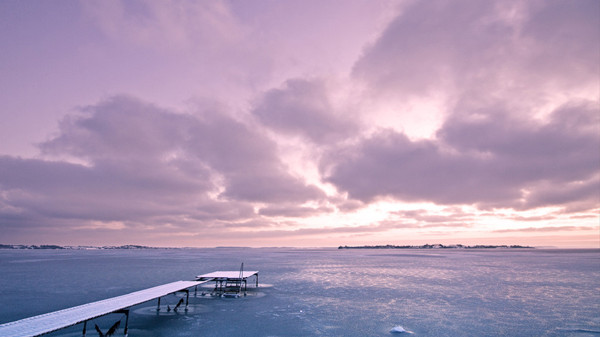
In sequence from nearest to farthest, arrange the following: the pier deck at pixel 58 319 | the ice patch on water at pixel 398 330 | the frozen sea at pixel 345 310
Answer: the pier deck at pixel 58 319 → the ice patch on water at pixel 398 330 → the frozen sea at pixel 345 310

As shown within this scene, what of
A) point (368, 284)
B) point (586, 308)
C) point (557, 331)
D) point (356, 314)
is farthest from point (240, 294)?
point (586, 308)

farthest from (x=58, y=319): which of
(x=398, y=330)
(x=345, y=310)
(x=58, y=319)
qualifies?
(x=345, y=310)

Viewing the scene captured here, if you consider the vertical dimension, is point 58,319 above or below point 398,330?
above

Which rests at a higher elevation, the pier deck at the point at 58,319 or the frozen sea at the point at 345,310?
the pier deck at the point at 58,319

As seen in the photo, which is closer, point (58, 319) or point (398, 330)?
point (58, 319)

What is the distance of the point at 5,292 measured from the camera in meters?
32.9

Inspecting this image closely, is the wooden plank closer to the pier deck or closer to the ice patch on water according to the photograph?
the pier deck

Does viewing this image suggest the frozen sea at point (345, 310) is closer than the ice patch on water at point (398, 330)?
No

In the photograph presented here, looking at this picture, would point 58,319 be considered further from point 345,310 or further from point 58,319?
point 345,310

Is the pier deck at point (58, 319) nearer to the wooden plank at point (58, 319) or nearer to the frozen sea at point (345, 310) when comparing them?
the wooden plank at point (58, 319)

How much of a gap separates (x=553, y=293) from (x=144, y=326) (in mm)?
40240

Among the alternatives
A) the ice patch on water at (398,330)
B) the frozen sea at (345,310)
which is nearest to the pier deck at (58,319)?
the frozen sea at (345,310)

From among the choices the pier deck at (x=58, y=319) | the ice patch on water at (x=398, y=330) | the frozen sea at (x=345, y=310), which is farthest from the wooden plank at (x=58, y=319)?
the ice patch on water at (x=398, y=330)

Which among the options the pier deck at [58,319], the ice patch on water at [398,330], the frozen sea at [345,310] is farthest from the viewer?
the frozen sea at [345,310]
